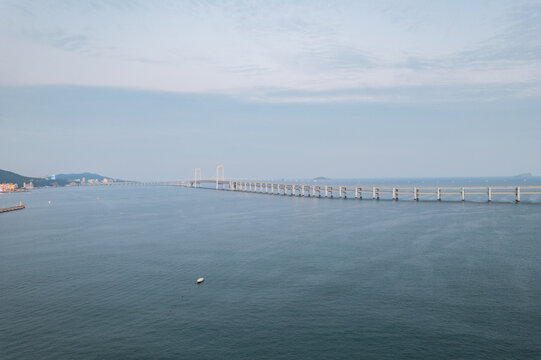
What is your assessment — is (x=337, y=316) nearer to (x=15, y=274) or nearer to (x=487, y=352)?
(x=487, y=352)

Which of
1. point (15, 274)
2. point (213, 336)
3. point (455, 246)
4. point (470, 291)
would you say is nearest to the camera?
point (213, 336)

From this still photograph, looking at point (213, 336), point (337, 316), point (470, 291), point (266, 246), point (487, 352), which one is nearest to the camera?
point (487, 352)

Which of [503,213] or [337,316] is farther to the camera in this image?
[503,213]

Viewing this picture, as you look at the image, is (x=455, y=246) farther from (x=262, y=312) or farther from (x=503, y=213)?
(x=503, y=213)

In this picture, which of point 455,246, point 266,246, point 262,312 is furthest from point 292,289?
point 455,246

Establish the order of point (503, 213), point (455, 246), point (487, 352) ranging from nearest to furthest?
point (487, 352) → point (455, 246) → point (503, 213)

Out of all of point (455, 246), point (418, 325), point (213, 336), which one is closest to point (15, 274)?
point (213, 336)
